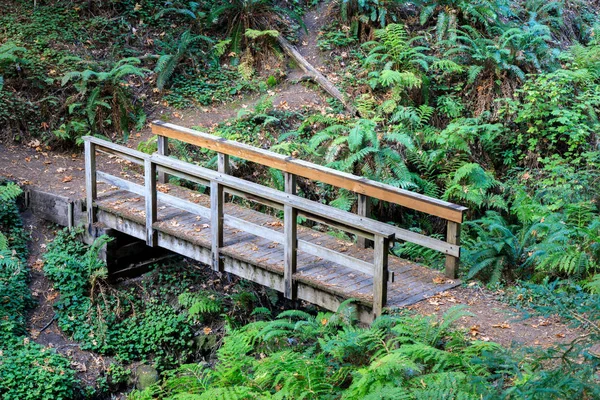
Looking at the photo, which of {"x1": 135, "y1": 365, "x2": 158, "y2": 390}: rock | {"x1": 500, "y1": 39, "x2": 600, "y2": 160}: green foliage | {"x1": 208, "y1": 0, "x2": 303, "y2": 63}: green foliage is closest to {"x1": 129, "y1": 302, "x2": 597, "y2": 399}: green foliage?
{"x1": 135, "y1": 365, "x2": 158, "y2": 390}: rock

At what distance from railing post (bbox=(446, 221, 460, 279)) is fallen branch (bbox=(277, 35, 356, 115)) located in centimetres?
595

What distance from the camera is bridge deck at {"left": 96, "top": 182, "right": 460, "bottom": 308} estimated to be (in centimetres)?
802

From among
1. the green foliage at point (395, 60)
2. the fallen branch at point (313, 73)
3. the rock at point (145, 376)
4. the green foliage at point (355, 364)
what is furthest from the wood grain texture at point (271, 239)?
the green foliage at point (395, 60)

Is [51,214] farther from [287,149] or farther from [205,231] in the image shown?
[287,149]

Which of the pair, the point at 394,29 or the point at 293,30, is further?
the point at 293,30

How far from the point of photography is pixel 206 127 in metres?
13.5

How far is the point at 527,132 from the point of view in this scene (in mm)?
12922

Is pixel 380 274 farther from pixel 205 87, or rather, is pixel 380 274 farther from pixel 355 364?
pixel 205 87

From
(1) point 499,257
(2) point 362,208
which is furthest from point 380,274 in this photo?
(1) point 499,257

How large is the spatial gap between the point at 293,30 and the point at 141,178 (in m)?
5.52

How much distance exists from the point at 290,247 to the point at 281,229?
1.52 meters

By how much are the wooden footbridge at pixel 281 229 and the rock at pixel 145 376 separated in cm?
157

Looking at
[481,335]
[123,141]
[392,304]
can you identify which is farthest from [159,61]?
[481,335]

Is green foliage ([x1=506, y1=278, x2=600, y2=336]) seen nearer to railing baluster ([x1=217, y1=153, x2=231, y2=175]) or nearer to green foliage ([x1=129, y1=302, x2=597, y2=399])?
green foliage ([x1=129, y1=302, x2=597, y2=399])
